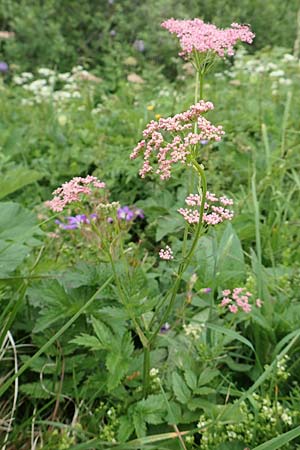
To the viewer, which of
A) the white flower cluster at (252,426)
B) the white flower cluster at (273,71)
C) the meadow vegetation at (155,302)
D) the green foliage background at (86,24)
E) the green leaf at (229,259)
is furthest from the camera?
the green foliage background at (86,24)

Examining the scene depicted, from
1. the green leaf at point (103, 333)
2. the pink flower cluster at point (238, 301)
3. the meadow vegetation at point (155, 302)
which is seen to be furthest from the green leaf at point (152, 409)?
the pink flower cluster at point (238, 301)

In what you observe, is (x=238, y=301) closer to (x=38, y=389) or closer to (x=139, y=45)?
(x=38, y=389)

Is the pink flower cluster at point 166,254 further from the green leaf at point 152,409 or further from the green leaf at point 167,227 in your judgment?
the green leaf at point 167,227

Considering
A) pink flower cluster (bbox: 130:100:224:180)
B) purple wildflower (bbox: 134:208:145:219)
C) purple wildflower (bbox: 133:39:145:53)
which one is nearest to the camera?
pink flower cluster (bbox: 130:100:224:180)

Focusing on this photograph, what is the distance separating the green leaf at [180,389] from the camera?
120 centimetres

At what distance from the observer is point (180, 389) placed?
1210 mm

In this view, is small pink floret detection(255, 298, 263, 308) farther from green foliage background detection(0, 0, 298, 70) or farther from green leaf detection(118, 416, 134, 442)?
green foliage background detection(0, 0, 298, 70)

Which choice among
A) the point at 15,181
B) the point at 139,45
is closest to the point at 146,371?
the point at 15,181

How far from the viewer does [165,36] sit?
521 centimetres

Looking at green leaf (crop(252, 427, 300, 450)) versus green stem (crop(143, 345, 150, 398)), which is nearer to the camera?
green leaf (crop(252, 427, 300, 450))

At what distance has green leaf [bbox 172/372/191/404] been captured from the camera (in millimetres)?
1195

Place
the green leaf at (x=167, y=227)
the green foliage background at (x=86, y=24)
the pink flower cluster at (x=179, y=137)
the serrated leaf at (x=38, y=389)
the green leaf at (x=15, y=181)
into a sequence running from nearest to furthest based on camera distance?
the pink flower cluster at (x=179, y=137)
the serrated leaf at (x=38, y=389)
the green leaf at (x=15, y=181)
the green leaf at (x=167, y=227)
the green foliage background at (x=86, y=24)

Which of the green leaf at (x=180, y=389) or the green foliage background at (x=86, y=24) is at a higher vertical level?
the green foliage background at (x=86, y=24)

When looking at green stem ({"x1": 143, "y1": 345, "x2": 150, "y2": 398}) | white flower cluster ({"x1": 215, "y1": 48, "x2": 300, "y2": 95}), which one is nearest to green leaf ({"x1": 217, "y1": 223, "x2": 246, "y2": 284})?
green stem ({"x1": 143, "y1": 345, "x2": 150, "y2": 398})
